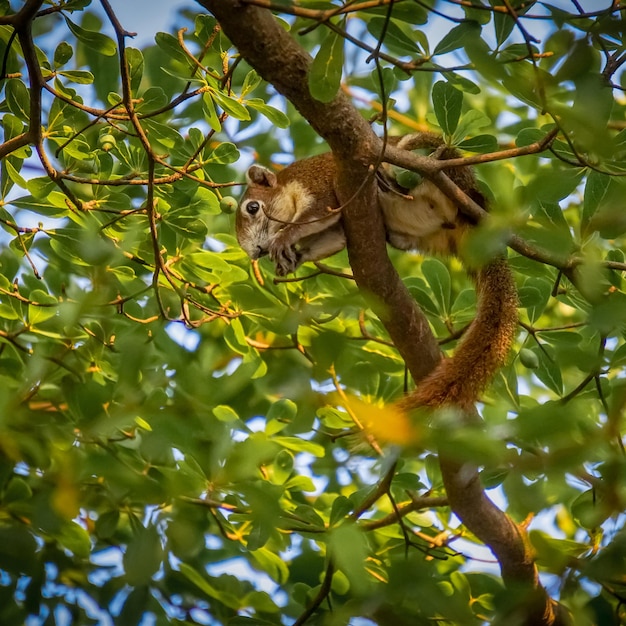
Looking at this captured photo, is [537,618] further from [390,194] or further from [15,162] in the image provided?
[15,162]

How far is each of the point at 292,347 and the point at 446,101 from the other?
83cm

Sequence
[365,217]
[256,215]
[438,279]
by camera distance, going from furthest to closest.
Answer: [256,215]
[438,279]
[365,217]

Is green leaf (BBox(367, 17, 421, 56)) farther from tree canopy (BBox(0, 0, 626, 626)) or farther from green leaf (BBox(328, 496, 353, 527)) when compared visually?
green leaf (BBox(328, 496, 353, 527))

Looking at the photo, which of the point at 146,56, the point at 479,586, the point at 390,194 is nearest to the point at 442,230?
the point at 390,194

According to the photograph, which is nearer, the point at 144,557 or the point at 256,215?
the point at 144,557

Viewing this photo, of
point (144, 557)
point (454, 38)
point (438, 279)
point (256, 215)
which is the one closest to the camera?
point (144, 557)

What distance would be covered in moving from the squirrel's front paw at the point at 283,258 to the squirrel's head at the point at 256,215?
89mm

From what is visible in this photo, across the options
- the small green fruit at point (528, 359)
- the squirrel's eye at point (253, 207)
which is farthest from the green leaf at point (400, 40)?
the squirrel's eye at point (253, 207)

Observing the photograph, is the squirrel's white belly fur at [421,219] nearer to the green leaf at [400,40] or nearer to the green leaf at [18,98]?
the green leaf at [400,40]

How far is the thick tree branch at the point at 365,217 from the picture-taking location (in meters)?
1.71

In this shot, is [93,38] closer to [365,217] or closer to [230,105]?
→ [230,105]

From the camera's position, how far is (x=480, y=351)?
222cm

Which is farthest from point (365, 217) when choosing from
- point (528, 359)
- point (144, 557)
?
point (144, 557)

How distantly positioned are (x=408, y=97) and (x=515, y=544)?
2.48 meters
